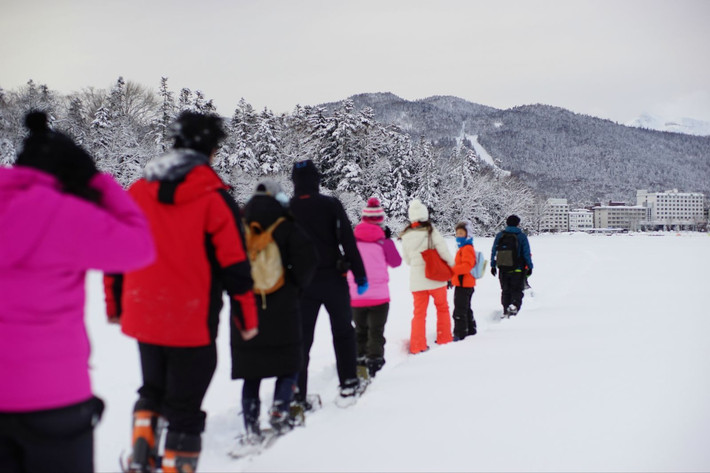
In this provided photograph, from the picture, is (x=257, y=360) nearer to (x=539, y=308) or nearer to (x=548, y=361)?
(x=548, y=361)

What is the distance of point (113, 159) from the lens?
3825 cm

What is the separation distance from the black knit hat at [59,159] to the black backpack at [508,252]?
758 cm

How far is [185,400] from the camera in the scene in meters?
2.59

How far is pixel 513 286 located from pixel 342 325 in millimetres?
5309

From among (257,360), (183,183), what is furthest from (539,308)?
(183,183)

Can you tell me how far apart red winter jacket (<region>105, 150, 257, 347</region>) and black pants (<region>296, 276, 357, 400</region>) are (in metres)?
1.37

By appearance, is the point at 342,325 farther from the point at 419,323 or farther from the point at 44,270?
the point at 44,270

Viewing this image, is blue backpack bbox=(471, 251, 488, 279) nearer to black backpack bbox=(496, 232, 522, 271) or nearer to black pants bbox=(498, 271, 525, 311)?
black backpack bbox=(496, 232, 522, 271)

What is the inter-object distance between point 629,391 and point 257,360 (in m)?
2.94

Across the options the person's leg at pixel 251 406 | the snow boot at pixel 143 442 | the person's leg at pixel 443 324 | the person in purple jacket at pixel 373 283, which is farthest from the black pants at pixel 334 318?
the person's leg at pixel 443 324

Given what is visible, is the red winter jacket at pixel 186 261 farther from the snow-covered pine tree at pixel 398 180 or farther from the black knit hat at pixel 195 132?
the snow-covered pine tree at pixel 398 180

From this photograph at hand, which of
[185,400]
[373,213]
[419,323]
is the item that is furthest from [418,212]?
[185,400]

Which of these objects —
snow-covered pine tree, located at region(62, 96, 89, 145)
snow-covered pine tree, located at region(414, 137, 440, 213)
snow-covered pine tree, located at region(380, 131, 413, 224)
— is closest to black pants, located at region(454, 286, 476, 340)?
snow-covered pine tree, located at region(380, 131, 413, 224)

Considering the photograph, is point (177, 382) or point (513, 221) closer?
point (177, 382)
